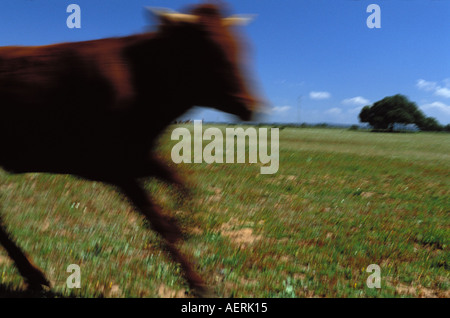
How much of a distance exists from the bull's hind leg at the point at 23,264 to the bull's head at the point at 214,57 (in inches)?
84.3

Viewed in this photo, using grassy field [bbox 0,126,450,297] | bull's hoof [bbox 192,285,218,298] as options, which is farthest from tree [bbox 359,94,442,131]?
bull's hoof [bbox 192,285,218,298]

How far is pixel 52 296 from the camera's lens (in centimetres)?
284

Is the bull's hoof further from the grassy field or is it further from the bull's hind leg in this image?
the bull's hind leg

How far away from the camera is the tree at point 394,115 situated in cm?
9050

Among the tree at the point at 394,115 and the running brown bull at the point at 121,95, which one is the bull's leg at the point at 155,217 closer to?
the running brown bull at the point at 121,95

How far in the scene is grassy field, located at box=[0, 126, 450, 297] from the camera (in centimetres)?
318

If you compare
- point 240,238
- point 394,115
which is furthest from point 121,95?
point 394,115

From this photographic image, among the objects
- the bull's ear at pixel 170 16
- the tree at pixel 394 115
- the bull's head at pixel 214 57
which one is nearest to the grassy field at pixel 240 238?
the bull's head at pixel 214 57

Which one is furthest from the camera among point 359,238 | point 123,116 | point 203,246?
point 359,238

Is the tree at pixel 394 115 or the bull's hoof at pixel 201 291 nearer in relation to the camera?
the bull's hoof at pixel 201 291

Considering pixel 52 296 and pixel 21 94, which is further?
pixel 52 296

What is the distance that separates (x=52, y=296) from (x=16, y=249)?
52cm
